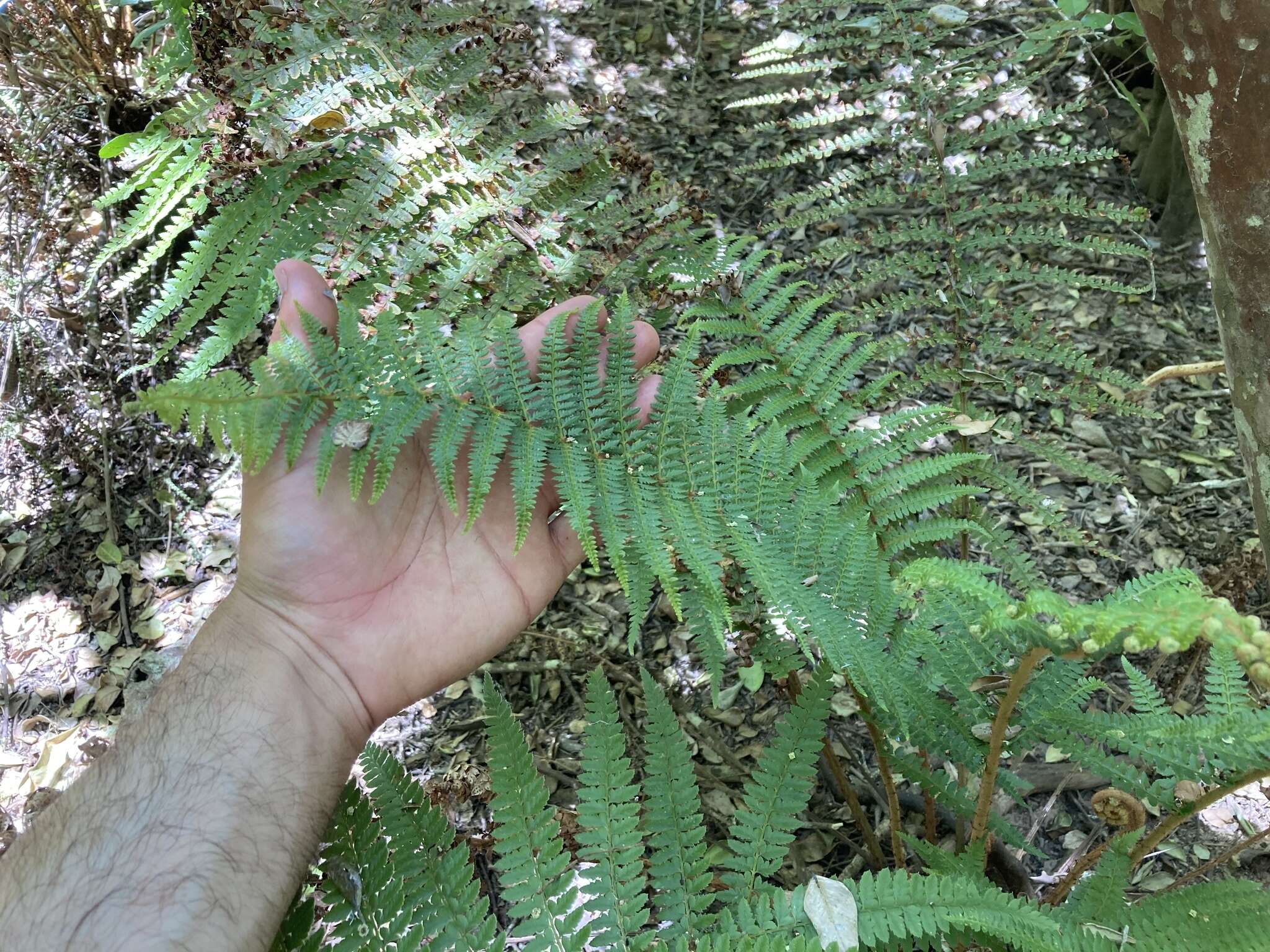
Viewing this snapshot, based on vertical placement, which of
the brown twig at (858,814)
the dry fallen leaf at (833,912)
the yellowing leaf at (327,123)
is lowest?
the brown twig at (858,814)

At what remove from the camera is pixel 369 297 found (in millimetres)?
1958

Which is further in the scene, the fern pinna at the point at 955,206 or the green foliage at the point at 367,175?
the fern pinna at the point at 955,206

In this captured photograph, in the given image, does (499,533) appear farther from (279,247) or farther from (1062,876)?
(1062,876)

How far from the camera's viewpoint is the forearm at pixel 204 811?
1366 millimetres

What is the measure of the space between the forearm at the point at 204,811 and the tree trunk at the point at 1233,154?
5.91ft

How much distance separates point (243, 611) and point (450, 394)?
1.93 ft

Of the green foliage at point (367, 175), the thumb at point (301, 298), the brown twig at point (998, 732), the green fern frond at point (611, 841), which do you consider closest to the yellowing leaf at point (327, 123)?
the green foliage at point (367, 175)

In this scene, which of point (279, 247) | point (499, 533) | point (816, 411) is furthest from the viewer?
point (816, 411)

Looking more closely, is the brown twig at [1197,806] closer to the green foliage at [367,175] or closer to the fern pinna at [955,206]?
the fern pinna at [955,206]

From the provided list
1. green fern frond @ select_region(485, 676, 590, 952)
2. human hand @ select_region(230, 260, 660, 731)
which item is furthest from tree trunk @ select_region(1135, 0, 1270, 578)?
green fern frond @ select_region(485, 676, 590, 952)

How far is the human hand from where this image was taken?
1.64 meters

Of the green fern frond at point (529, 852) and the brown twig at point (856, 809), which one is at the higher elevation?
the green fern frond at point (529, 852)

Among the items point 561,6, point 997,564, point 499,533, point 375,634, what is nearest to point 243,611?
point 375,634

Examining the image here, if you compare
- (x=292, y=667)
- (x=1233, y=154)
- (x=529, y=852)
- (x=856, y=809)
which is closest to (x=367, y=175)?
(x=292, y=667)
